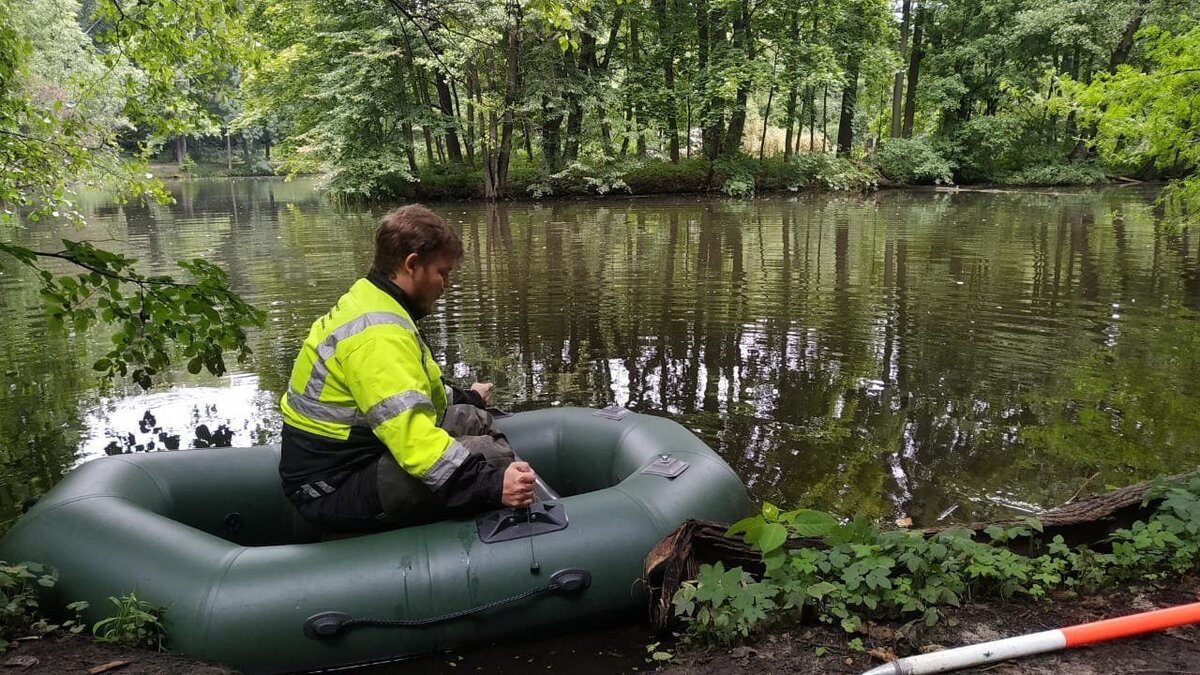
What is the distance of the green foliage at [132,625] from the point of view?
95.7 inches

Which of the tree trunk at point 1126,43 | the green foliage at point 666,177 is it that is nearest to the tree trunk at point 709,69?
Result: the green foliage at point 666,177

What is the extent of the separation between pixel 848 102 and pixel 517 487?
84.5 feet

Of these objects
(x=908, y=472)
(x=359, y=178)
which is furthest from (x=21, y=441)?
→ (x=359, y=178)

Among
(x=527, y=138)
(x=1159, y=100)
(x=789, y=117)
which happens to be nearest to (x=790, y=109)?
(x=789, y=117)

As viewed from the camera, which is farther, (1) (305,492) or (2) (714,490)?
(2) (714,490)

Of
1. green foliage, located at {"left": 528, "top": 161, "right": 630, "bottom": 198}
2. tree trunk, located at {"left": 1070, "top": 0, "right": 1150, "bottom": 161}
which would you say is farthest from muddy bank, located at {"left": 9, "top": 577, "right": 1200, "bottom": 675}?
tree trunk, located at {"left": 1070, "top": 0, "right": 1150, "bottom": 161}

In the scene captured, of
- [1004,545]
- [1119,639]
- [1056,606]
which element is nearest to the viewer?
[1119,639]

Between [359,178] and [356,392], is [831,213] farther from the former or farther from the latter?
[356,392]

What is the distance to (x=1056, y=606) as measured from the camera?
94.0 inches

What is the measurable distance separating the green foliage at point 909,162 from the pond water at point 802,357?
41.7 feet

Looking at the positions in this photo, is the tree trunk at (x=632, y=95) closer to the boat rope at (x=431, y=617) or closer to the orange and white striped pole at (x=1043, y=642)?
the boat rope at (x=431, y=617)

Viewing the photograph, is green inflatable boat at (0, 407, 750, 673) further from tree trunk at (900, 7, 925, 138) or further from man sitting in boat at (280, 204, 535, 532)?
tree trunk at (900, 7, 925, 138)

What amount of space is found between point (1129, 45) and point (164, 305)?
29.1 m

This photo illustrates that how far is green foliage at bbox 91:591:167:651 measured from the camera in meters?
2.43
